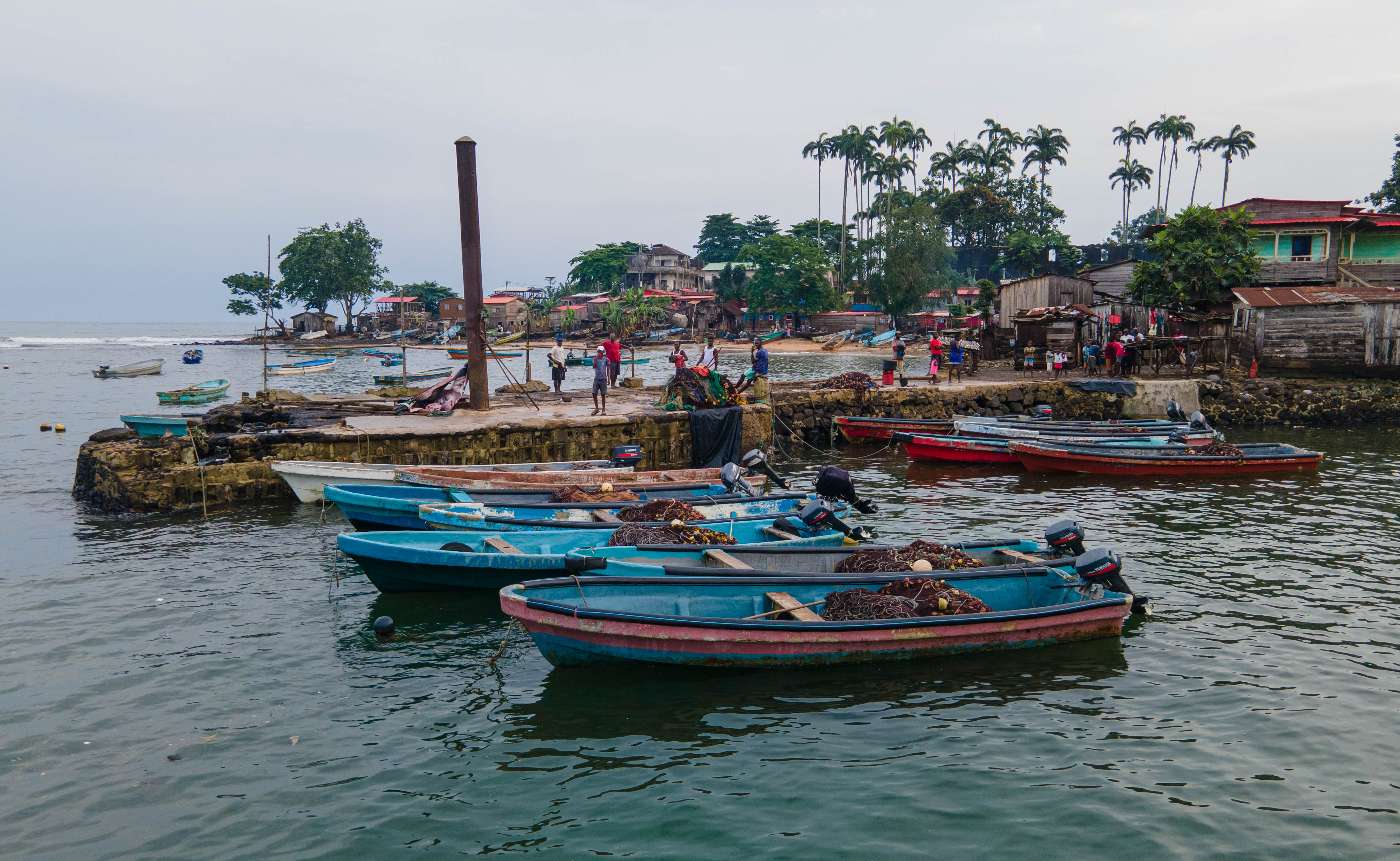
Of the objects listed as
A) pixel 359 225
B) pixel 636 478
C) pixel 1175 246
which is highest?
pixel 359 225

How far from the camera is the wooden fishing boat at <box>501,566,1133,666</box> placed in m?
7.34

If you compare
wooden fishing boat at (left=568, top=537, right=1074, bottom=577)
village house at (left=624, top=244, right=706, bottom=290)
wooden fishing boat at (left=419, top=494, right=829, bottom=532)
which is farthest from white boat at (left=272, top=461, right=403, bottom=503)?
village house at (left=624, top=244, right=706, bottom=290)

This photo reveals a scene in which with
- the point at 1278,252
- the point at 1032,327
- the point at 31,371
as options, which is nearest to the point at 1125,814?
the point at 1032,327

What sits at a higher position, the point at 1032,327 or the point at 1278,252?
the point at 1278,252

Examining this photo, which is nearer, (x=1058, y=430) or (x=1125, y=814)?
(x=1125, y=814)

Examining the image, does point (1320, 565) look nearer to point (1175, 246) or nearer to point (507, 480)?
point (507, 480)

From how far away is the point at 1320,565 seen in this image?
38.8 feet

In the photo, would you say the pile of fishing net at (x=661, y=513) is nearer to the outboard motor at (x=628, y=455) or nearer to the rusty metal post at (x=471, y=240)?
the outboard motor at (x=628, y=455)

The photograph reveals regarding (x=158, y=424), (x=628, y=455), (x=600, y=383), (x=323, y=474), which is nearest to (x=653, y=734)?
(x=323, y=474)

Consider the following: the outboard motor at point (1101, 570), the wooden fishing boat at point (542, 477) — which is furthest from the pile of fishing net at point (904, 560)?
the wooden fishing boat at point (542, 477)

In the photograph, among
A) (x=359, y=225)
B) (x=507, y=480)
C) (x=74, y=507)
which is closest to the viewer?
(x=507, y=480)

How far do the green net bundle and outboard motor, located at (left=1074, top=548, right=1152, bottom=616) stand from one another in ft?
15.5

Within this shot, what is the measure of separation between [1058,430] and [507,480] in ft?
48.3

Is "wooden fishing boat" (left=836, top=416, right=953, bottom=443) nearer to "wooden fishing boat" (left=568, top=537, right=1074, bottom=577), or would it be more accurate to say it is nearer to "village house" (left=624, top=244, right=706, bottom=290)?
"wooden fishing boat" (left=568, top=537, right=1074, bottom=577)
